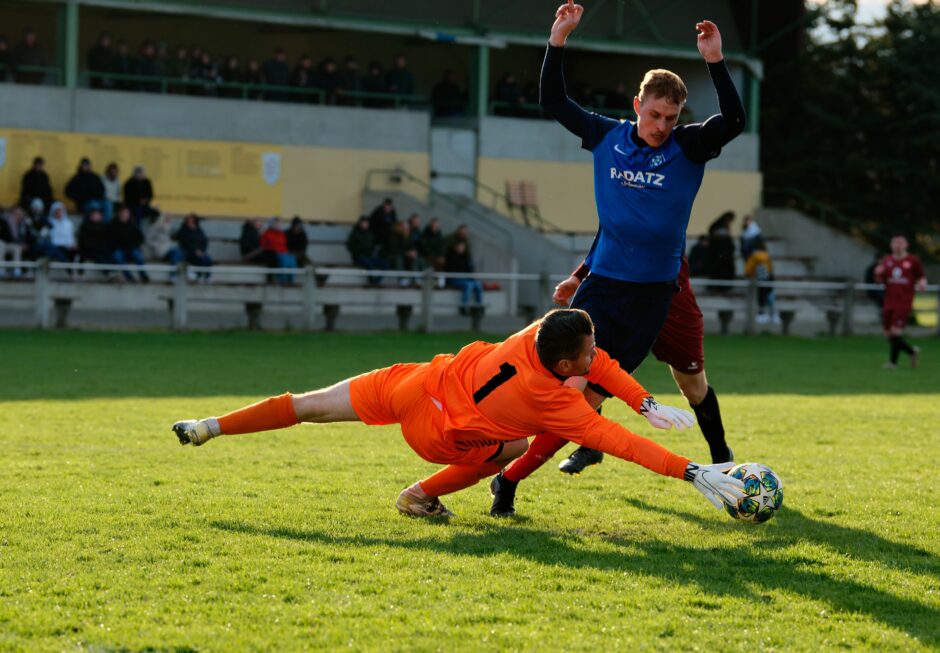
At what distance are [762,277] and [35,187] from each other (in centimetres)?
1365

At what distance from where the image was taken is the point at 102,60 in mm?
27797

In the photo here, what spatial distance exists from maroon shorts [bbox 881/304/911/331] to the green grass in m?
7.86

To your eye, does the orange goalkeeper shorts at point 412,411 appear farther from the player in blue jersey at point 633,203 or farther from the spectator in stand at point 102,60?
the spectator in stand at point 102,60

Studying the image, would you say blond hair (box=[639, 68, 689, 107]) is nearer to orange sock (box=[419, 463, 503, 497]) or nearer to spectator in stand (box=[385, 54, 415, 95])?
orange sock (box=[419, 463, 503, 497])

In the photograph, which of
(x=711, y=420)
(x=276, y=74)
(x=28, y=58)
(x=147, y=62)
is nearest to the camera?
(x=711, y=420)

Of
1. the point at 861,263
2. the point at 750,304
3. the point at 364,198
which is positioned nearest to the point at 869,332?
the point at 750,304

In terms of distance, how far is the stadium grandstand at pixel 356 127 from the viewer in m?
26.1

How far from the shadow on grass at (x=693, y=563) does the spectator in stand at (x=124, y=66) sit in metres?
22.9

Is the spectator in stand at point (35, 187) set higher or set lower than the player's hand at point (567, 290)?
higher

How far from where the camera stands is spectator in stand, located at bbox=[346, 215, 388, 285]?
25.4 meters

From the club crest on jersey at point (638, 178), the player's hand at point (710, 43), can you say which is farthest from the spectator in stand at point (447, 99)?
the player's hand at point (710, 43)

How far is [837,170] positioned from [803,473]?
32.4 m

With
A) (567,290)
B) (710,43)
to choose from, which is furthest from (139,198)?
(710,43)

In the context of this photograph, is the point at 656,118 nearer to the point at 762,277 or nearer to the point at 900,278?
the point at 900,278
